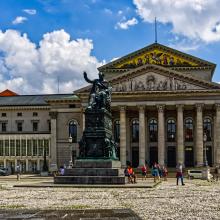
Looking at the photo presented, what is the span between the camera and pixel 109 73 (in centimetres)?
9438

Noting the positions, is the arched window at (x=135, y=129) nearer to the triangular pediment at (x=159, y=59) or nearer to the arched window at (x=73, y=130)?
the triangular pediment at (x=159, y=59)

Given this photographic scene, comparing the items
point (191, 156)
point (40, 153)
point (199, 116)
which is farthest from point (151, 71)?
point (40, 153)

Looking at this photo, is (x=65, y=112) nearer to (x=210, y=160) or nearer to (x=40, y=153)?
(x=40, y=153)

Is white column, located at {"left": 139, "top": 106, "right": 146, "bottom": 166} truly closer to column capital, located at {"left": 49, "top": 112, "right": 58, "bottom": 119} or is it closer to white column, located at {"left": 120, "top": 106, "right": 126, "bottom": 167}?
white column, located at {"left": 120, "top": 106, "right": 126, "bottom": 167}

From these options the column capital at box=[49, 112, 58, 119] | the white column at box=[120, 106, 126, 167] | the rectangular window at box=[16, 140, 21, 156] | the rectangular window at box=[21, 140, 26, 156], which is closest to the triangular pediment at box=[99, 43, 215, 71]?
the white column at box=[120, 106, 126, 167]

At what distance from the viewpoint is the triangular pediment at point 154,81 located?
276 feet

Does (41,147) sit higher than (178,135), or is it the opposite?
(178,135)

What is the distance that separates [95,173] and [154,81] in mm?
48660

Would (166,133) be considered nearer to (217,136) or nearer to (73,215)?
(217,136)

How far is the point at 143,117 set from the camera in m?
85.8

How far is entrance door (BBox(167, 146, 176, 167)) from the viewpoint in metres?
90.1

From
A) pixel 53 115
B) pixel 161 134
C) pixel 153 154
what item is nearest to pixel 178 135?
pixel 161 134

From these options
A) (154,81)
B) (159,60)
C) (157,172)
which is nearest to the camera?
(157,172)

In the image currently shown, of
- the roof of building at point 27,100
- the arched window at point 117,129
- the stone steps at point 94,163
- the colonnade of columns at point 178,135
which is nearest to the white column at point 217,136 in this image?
the colonnade of columns at point 178,135
